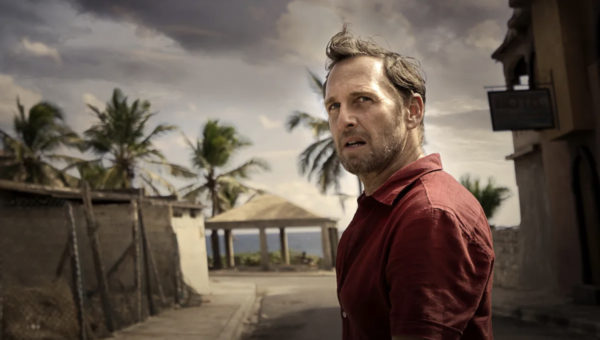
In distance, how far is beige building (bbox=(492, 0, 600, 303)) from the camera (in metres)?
10.9

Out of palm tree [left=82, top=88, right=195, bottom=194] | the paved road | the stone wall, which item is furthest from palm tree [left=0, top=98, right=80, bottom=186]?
the stone wall

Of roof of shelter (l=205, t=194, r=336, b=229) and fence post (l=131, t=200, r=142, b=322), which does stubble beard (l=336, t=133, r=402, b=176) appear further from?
roof of shelter (l=205, t=194, r=336, b=229)

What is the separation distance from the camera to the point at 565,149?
1208 cm

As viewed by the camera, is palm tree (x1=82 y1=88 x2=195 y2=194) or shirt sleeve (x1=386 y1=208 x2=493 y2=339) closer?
shirt sleeve (x1=386 y1=208 x2=493 y2=339)

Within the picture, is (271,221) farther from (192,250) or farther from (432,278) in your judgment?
(432,278)

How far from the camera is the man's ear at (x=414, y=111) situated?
171 cm

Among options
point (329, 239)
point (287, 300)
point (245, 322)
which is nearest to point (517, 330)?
point (245, 322)

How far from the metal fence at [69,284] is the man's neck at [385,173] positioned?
5973mm

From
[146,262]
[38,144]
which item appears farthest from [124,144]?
[146,262]

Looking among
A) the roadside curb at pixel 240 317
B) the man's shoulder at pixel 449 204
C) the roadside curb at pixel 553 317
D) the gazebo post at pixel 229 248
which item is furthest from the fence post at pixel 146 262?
the gazebo post at pixel 229 248

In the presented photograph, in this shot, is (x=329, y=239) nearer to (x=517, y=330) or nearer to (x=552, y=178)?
(x=552, y=178)

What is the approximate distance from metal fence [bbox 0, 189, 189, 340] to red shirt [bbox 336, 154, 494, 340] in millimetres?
6098

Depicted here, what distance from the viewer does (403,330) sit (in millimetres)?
1233

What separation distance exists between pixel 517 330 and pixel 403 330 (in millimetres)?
8325
